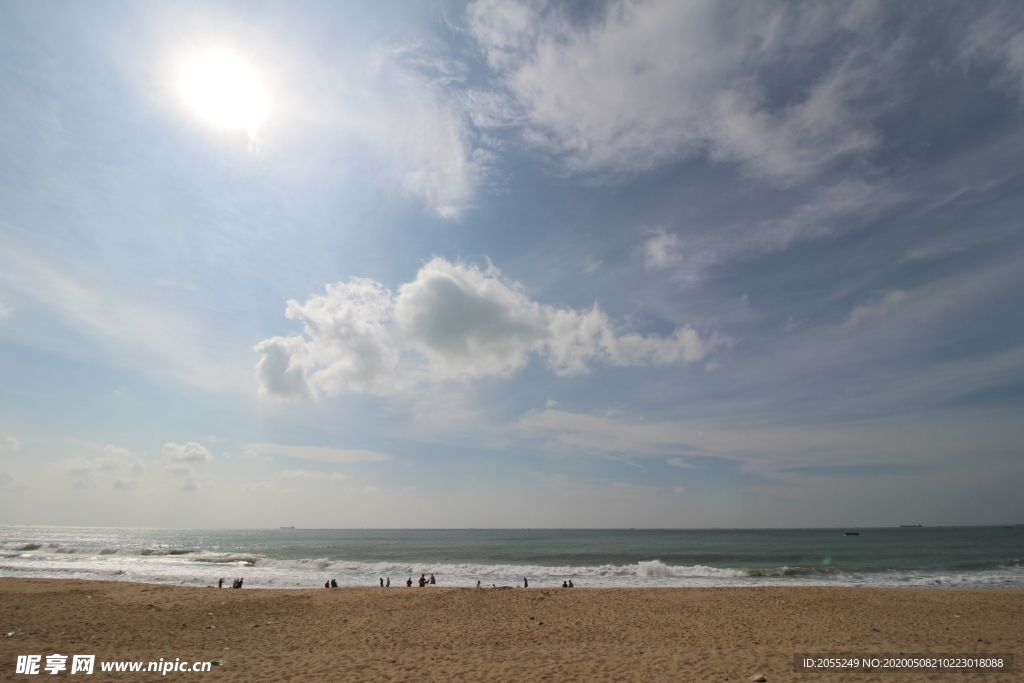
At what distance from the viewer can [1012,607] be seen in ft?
69.8

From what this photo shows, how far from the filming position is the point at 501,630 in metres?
17.0

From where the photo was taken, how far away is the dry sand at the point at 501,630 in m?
11.5

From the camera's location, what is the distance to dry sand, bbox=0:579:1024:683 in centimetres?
1148

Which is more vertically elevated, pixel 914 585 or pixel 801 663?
pixel 801 663

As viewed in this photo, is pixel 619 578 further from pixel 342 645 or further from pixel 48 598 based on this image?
pixel 48 598

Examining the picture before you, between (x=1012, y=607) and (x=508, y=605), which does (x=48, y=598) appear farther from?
(x=1012, y=607)

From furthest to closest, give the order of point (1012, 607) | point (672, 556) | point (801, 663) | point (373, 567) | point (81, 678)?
1. point (672, 556)
2. point (373, 567)
3. point (1012, 607)
4. point (801, 663)
5. point (81, 678)

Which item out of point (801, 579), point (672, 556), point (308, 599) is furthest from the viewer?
point (672, 556)

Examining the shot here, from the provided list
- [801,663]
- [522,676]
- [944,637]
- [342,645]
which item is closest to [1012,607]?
[944,637]

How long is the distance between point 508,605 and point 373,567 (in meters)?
27.9

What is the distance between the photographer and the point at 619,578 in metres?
36.7

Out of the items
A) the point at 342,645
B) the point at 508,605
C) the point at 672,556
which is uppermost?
the point at 342,645

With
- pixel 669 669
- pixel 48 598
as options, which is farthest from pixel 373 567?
pixel 669 669

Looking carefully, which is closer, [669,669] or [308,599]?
[669,669]
